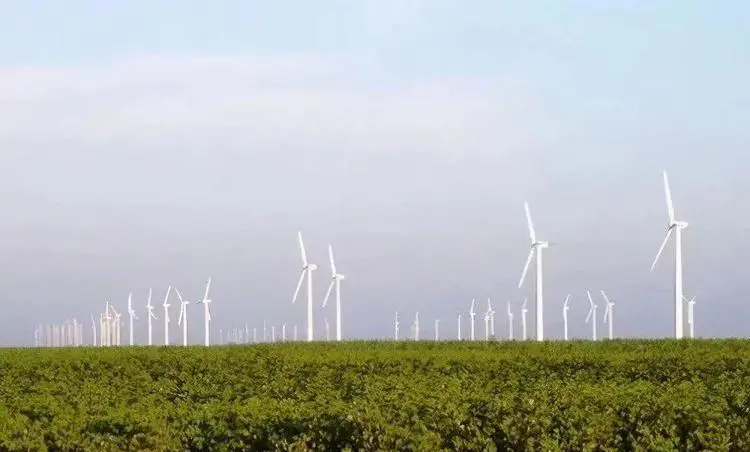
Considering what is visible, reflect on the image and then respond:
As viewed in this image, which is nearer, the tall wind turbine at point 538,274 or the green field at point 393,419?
the green field at point 393,419

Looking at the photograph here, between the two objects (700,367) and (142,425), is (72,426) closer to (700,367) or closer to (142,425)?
(142,425)

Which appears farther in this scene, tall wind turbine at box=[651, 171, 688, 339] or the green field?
tall wind turbine at box=[651, 171, 688, 339]

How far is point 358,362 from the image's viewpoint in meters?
24.8

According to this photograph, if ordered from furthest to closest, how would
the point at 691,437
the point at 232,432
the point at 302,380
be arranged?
the point at 302,380, the point at 232,432, the point at 691,437

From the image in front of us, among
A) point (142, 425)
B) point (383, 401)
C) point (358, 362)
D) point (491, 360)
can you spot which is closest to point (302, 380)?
point (358, 362)

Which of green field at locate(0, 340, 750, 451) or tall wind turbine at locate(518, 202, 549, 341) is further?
tall wind turbine at locate(518, 202, 549, 341)

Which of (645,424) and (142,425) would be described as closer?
(645,424)

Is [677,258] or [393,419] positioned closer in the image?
[393,419]

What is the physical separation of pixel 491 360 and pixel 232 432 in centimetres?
1367

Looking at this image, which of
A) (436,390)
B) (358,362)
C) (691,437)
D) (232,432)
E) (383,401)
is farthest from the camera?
(358,362)

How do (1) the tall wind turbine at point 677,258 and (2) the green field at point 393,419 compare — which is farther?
(1) the tall wind turbine at point 677,258

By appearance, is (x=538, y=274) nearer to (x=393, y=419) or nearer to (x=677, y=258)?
(x=677, y=258)

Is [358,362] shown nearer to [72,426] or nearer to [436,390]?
[436,390]

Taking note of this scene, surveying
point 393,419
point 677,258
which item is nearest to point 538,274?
point 677,258
